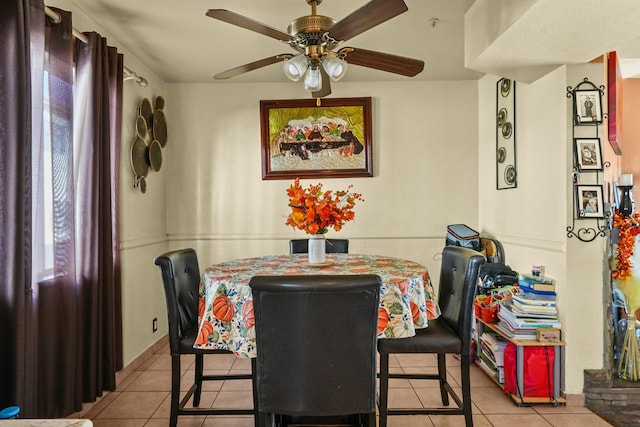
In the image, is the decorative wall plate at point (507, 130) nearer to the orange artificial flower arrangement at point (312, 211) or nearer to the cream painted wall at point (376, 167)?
the cream painted wall at point (376, 167)

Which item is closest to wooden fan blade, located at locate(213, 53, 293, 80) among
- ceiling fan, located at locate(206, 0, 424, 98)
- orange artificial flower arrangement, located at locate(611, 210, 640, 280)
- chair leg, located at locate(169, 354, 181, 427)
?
ceiling fan, located at locate(206, 0, 424, 98)

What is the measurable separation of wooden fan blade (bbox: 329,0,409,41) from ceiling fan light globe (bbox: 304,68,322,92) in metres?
0.27

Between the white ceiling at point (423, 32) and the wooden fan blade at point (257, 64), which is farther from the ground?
the white ceiling at point (423, 32)

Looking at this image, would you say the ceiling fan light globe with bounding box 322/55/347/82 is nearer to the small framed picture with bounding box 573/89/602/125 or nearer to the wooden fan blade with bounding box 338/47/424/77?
the wooden fan blade with bounding box 338/47/424/77

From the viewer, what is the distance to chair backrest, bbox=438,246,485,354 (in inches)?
80.0

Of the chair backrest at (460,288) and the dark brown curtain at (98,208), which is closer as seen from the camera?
the chair backrest at (460,288)

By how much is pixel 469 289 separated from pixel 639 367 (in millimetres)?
→ 1519

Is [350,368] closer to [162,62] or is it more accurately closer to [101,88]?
[101,88]

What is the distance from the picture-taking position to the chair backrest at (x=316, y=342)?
4.74 ft

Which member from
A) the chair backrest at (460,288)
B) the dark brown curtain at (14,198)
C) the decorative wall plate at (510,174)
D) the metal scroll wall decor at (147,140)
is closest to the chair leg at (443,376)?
the chair backrest at (460,288)

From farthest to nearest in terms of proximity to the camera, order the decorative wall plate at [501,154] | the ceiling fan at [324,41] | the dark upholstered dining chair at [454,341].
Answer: the decorative wall plate at [501,154]
the dark upholstered dining chair at [454,341]
the ceiling fan at [324,41]

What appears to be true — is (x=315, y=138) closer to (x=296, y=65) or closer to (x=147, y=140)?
(x=147, y=140)

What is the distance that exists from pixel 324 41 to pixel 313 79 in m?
0.27

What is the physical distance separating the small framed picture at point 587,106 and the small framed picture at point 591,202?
412 millimetres
